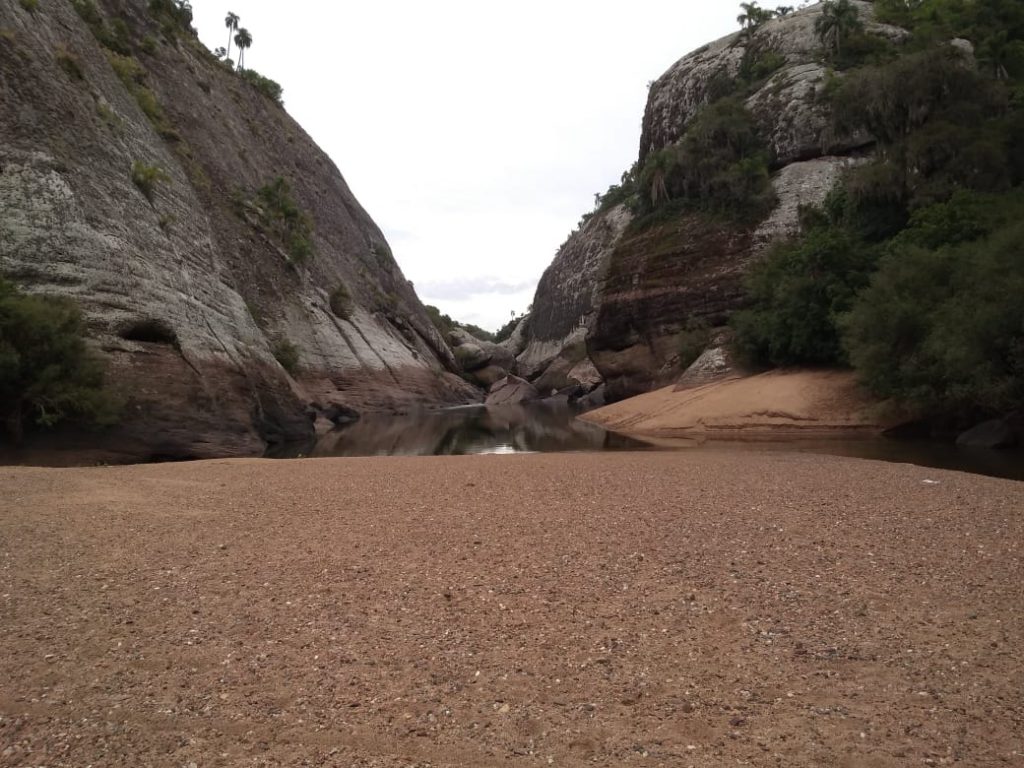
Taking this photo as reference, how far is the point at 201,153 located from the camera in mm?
41531

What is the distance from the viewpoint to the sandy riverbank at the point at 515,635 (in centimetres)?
294

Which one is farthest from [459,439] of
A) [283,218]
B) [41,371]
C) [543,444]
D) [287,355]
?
[283,218]

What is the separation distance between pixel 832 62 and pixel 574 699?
48701 mm

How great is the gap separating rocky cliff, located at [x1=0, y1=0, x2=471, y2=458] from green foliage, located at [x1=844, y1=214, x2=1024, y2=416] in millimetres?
20306

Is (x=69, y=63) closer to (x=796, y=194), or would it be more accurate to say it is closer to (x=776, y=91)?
(x=796, y=194)

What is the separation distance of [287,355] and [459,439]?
15419 mm

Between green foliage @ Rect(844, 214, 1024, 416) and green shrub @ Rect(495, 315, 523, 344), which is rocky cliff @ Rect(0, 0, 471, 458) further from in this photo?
green shrub @ Rect(495, 315, 523, 344)

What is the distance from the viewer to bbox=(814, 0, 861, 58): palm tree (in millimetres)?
40719

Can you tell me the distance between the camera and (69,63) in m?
24.2

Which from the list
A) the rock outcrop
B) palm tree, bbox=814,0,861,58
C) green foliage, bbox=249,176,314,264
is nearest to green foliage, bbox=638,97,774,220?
palm tree, bbox=814,0,861,58

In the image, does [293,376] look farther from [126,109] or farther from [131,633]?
[131,633]

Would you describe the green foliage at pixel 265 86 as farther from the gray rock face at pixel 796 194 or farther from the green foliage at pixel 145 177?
the gray rock face at pixel 796 194

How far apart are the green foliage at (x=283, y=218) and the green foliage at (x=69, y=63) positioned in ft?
59.4

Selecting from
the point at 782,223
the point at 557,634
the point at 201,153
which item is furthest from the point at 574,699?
the point at 201,153
